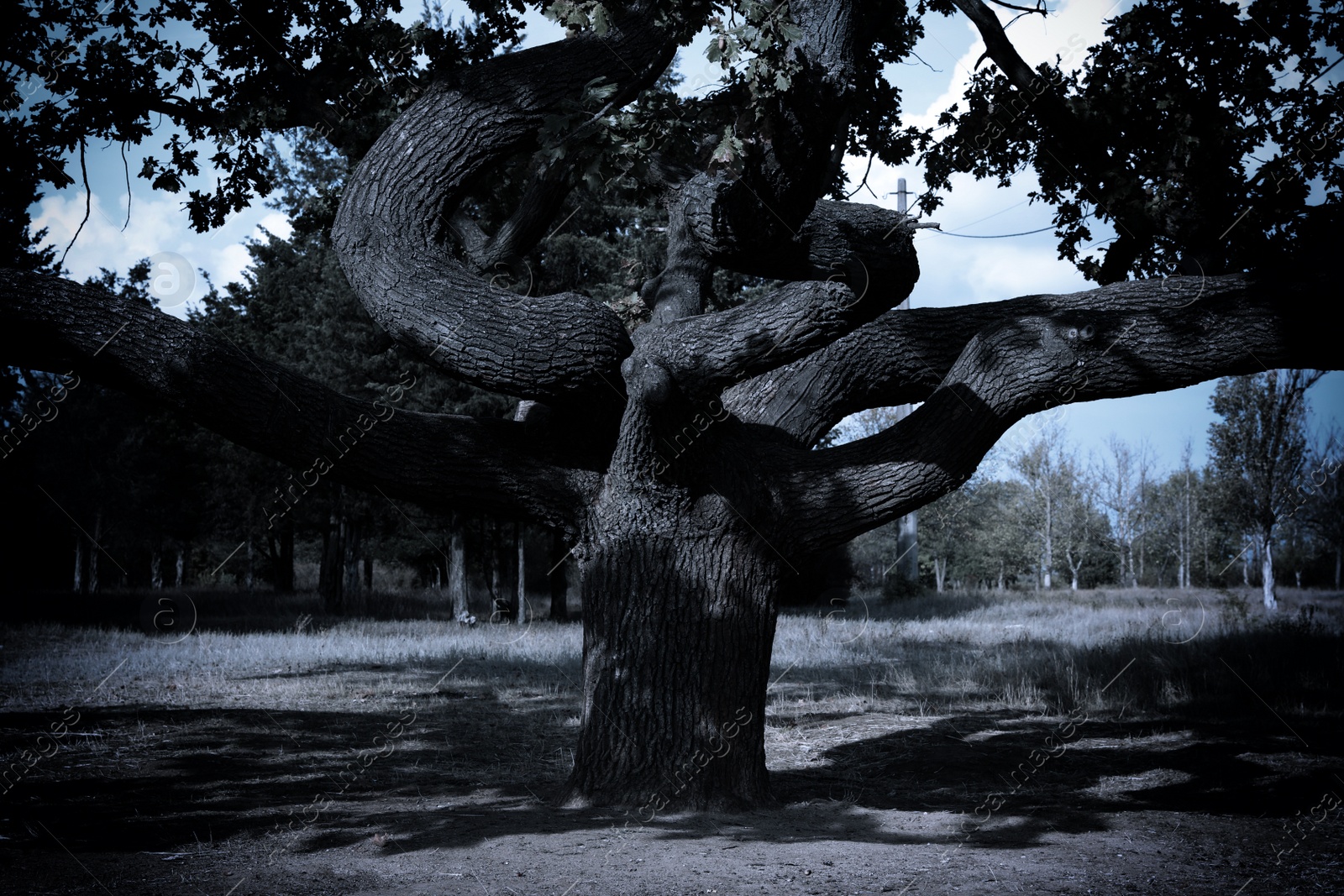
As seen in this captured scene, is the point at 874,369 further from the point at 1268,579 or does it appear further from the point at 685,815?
the point at 1268,579

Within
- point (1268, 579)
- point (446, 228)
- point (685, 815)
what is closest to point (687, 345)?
point (446, 228)

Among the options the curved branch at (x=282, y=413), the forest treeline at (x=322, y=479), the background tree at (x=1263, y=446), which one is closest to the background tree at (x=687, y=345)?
the curved branch at (x=282, y=413)

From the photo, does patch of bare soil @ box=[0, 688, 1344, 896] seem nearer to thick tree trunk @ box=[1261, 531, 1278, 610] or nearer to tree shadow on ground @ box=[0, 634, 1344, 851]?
tree shadow on ground @ box=[0, 634, 1344, 851]

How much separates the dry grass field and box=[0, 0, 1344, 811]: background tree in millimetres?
1349

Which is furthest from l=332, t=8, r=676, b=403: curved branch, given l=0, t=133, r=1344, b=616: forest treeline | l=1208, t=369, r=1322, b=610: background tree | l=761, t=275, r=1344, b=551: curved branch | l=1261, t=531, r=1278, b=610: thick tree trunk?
l=1261, t=531, r=1278, b=610: thick tree trunk

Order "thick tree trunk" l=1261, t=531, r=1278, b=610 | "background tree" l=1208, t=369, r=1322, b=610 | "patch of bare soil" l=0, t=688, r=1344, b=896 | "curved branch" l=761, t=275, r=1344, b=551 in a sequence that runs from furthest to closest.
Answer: "thick tree trunk" l=1261, t=531, r=1278, b=610, "background tree" l=1208, t=369, r=1322, b=610, "curved branch" l=761, t=275, r=1344, b=551, "patch of bare soil" l=0, t=688, r=1344, b=896

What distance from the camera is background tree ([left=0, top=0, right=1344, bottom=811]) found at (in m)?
5.27

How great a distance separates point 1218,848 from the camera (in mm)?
5301

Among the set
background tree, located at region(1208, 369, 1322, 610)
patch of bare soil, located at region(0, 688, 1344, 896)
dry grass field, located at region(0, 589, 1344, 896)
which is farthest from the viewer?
background tree, located at region(1208, 369, 1322, 610)

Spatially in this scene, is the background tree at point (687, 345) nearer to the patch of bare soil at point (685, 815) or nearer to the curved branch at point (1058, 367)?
the curved branch at point (1058, 367)

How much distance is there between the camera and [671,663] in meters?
6.12

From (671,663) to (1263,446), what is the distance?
20.8 metres

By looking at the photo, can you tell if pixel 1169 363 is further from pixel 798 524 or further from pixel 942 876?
pixel 942 876

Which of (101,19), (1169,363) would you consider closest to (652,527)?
(1169,363)
